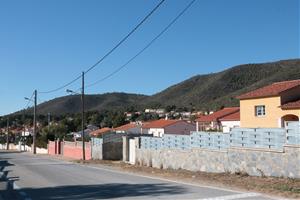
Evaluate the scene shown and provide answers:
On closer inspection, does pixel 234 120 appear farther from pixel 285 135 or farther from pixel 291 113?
pixel 285 135

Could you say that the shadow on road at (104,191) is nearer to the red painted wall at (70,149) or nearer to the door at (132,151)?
the door at (132,151)

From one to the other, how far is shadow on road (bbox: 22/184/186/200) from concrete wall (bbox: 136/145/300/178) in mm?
4228

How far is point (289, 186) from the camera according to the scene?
16.8 m

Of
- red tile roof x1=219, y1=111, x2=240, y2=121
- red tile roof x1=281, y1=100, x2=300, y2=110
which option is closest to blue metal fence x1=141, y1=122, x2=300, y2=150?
red tile roof x1=281, y1=100, x2=300, y2=110

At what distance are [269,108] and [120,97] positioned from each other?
106 metres

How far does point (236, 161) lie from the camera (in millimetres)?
22406

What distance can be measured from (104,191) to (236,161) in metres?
7.63

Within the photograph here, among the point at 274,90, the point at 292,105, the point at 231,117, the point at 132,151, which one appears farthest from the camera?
the point at 231,117

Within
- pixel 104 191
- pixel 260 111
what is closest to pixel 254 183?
pixel 104 191

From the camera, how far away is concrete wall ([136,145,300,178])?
62.7ft

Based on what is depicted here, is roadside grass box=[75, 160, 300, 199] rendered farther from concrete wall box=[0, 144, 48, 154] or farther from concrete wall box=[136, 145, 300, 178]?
concrete wall box=[0, 144, 48, 154]

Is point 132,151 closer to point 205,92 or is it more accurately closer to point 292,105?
point 292,105

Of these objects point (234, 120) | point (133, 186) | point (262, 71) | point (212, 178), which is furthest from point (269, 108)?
point (262, 71)

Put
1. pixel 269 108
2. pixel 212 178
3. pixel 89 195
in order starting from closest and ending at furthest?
pixel 89 195 → pixel 212 178 → pixel 269 108
